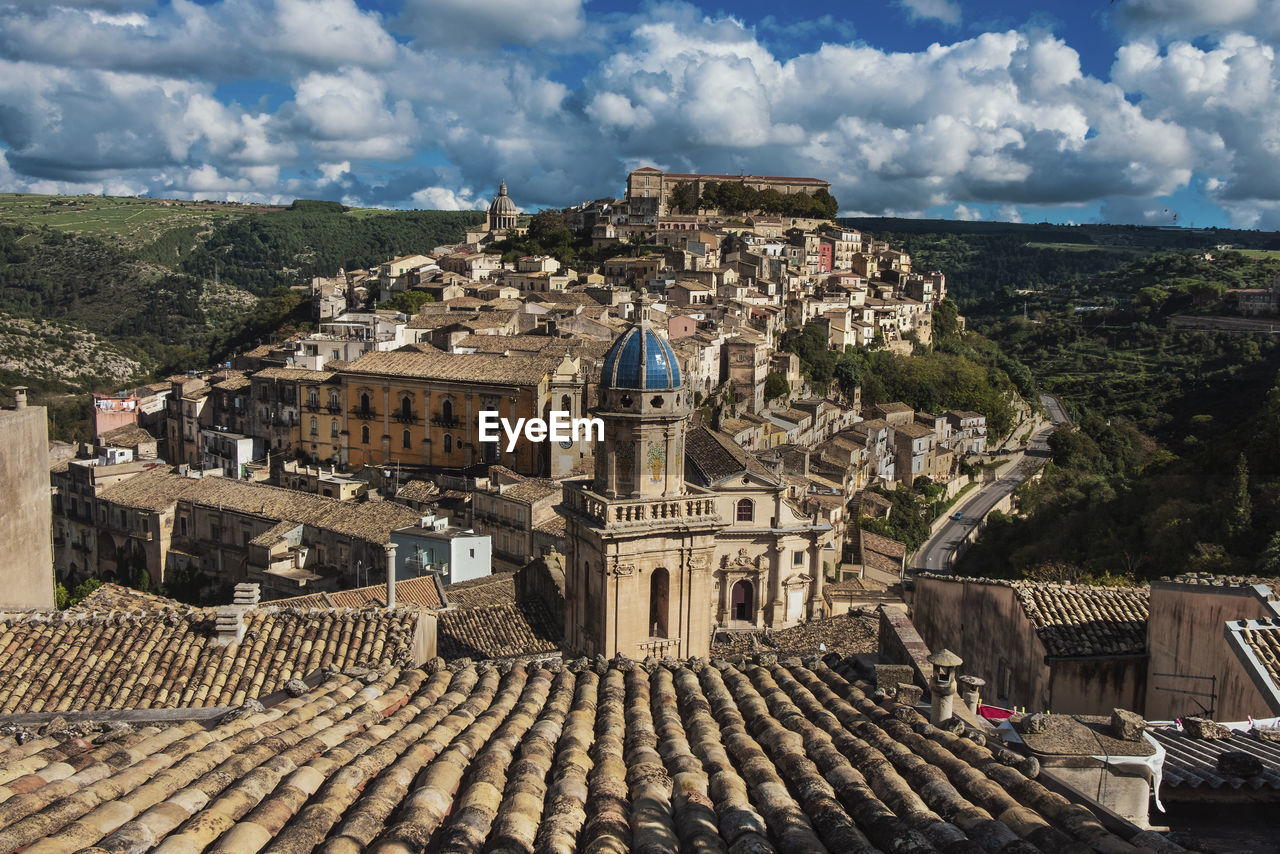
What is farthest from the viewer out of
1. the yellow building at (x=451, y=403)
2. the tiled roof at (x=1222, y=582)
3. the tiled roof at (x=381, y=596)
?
the yellow building at (x=451, y=403)

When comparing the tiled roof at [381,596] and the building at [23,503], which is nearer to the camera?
the building at [23,503]

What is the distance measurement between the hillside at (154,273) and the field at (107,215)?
29 centimetres

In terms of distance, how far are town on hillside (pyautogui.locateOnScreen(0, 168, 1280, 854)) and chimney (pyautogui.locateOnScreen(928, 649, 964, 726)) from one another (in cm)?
3

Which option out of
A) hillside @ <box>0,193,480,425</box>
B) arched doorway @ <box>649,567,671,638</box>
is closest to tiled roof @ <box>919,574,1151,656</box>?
arched doorway @ <box>649,567,671,638</box>

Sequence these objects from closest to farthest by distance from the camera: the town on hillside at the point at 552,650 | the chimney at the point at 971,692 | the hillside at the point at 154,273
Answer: the town on hillside at the point at 552,650 → the chimney at the point at 971,692 → the hillside at the point at 154,273

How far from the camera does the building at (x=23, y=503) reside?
11.0m

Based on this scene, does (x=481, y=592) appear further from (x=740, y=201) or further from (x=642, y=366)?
(x=740, y=201)

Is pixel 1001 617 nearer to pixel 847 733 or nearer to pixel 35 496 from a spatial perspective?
pixel 847 733

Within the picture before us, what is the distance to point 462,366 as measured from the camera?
44.3m

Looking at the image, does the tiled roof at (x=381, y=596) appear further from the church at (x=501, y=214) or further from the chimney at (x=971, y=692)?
the church at (x=501, y=214)

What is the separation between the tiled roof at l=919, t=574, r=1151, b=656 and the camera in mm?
13570

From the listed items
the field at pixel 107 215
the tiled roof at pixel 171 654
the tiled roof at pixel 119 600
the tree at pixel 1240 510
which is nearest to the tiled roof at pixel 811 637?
the tree at pixel 1240 510

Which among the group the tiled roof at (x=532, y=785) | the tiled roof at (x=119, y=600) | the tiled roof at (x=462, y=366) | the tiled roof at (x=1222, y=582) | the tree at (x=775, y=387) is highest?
the tiled roof at (x=462, y=366)

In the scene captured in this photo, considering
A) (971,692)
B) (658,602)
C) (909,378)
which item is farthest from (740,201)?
(971,692)
